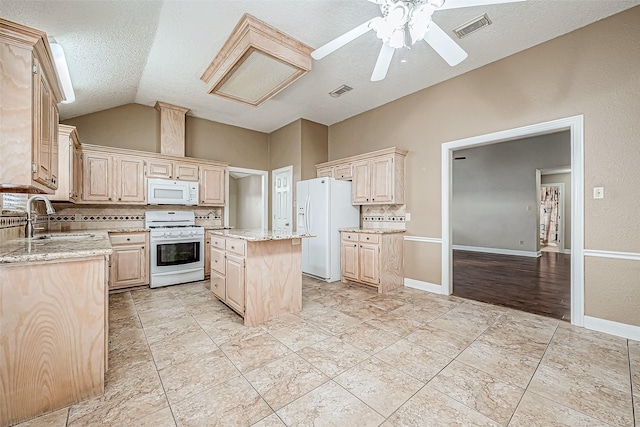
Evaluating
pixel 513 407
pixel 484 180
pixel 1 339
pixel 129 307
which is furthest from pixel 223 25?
pixel 484 180

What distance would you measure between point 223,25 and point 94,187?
3.02 m

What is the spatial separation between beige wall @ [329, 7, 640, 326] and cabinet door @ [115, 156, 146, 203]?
14.5 feet

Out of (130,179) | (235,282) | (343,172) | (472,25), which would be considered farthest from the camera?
(343,172)

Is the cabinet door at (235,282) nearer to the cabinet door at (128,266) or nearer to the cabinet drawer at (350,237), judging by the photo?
the cabinet door at (128,266)

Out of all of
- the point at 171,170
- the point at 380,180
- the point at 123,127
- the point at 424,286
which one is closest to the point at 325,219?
the point at 380,180

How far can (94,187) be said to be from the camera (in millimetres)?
3902

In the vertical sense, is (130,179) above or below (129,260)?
above

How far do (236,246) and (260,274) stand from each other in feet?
1.34

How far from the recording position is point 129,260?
13.0ft

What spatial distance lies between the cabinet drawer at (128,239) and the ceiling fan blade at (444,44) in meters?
4.35

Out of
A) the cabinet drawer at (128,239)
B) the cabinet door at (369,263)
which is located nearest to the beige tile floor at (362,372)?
the cabinet door at (369,263)

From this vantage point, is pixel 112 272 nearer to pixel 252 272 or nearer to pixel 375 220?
pixel 252 272

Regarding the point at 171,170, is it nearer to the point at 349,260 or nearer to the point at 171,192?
the point at 171,192

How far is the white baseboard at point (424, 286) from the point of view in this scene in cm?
384
